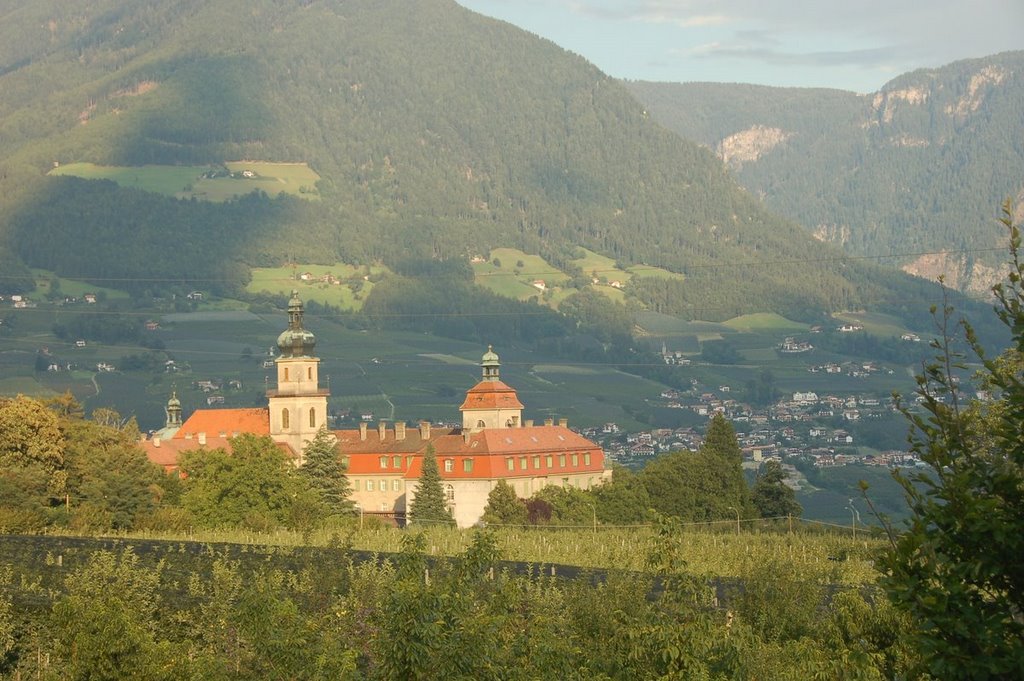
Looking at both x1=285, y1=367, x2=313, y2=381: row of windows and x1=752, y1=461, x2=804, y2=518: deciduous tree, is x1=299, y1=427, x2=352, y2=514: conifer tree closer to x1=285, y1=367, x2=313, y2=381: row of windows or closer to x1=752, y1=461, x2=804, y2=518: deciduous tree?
x1=285, y1=367, x2=313, y2=381: row of windows

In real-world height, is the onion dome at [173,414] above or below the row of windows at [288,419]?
above

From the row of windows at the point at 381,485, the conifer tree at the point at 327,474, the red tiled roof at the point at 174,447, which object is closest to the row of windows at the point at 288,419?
the red tiled roof at the point at 174,447

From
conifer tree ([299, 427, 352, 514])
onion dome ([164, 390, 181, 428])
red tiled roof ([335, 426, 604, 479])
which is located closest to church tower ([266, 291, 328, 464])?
red tiled roof ([335, 426, 604, 479])

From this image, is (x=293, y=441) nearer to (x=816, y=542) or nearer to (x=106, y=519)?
(x=106, y=519)

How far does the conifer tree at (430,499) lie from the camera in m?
138

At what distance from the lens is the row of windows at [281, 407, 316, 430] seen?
166 m

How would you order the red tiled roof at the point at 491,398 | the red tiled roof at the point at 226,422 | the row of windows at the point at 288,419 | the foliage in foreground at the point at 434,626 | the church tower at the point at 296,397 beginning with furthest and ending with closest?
the red tiled roof at the point at 226,422 < the row of windows at the point at 288,419 < the red tiled roof at the point at 491,398 < the church tower at the point at 296,397 < the foliage in foreground at the point at 434,626

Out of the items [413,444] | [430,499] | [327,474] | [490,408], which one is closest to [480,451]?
[430,499]

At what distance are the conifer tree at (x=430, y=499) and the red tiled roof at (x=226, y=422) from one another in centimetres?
3290

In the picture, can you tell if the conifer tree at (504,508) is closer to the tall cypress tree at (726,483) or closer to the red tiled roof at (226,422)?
the tall cypress tree at (726,483)

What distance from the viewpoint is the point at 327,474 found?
463 feet

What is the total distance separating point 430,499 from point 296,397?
30.4 metres

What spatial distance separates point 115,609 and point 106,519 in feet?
196

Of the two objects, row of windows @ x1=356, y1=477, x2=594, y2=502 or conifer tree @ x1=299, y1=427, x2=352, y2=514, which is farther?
Result: row of windows @ x1=356, y1=477, x2=594, y2=502
